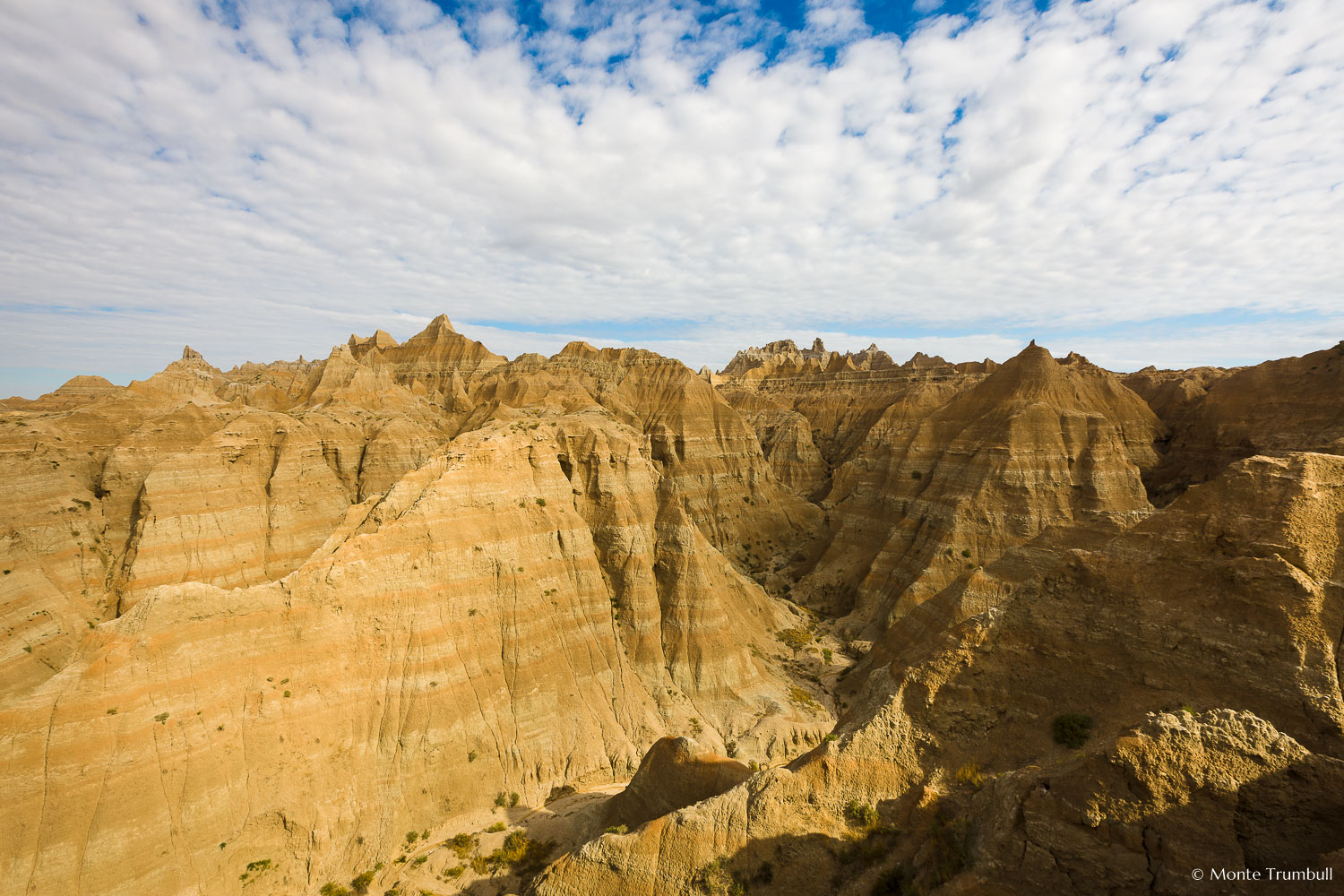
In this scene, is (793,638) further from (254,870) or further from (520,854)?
(254,870)

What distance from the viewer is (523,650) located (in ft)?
87.0

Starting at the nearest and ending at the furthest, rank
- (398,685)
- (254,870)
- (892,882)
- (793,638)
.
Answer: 1. (892,882)
2. (254,870)
3. (398,685)
4. (793,638)

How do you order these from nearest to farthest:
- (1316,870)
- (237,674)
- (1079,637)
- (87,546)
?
1. (1316,870)
2. (1079,637)
3. (237,674)
4. (87,546)

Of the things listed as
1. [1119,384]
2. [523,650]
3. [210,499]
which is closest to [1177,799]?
[523,650]

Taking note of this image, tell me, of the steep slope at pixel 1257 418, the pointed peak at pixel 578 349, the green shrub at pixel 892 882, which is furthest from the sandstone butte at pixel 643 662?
the pointed peak at pixel 578 349

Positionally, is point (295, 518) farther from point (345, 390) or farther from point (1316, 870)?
point (1316, 870)

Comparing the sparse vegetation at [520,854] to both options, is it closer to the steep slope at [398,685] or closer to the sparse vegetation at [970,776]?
the steep slope at [398,685]

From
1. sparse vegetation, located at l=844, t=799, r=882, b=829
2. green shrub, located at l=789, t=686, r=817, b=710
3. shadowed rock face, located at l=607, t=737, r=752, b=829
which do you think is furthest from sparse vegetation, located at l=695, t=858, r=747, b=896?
green shrub, located at l=789, t=686, r=817, b=710

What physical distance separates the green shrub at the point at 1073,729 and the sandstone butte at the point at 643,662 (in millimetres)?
Answer: 119

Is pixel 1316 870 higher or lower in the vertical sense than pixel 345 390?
lower

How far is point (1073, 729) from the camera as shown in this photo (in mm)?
12719

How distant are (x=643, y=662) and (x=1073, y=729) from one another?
22532mm

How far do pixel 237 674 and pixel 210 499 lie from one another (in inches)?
790

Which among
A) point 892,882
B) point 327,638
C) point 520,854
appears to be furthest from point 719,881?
point 327,638
